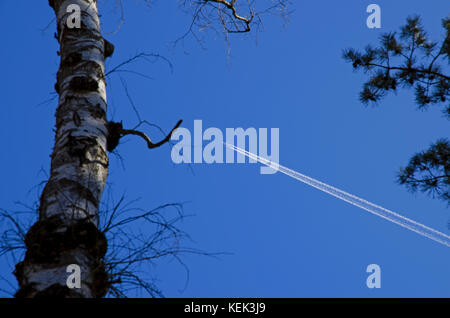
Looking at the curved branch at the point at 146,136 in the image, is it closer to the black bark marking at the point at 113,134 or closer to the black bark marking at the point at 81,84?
the black bark marking at the point at 113,134

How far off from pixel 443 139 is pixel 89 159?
15.9ft

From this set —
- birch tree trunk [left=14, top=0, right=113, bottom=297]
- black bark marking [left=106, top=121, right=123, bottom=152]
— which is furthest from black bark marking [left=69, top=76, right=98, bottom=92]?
black bark marking [left=106, top=121, right=123, bottom=152]

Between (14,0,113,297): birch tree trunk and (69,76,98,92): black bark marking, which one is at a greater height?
(69,76,98,92): black bark marking

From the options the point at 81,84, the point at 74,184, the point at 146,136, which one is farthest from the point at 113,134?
the point at 74,184

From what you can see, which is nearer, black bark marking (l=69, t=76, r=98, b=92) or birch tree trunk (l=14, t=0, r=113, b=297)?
birch tree trunk (l=14, t=0, r=113, b=297)

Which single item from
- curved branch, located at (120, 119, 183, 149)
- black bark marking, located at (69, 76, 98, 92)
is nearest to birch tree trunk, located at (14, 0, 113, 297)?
black bark marking, located at (69, 76, 98, 92)

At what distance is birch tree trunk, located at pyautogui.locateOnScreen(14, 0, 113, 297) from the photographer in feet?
7.30

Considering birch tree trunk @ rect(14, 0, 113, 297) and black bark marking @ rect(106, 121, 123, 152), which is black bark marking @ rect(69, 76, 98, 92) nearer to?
birch tree trunk @ rect(14, 0, 113, 297)

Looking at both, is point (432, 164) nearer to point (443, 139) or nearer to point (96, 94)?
point (443, 139)

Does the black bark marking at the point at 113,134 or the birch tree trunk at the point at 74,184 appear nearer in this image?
the birch tree trunk at the point at 74,184

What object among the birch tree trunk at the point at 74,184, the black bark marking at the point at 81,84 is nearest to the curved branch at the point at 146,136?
the birch tree trunk at the point at 74,184

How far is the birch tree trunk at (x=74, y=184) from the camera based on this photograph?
→ 7.30 ft

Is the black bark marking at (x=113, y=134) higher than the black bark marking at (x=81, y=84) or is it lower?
lower
